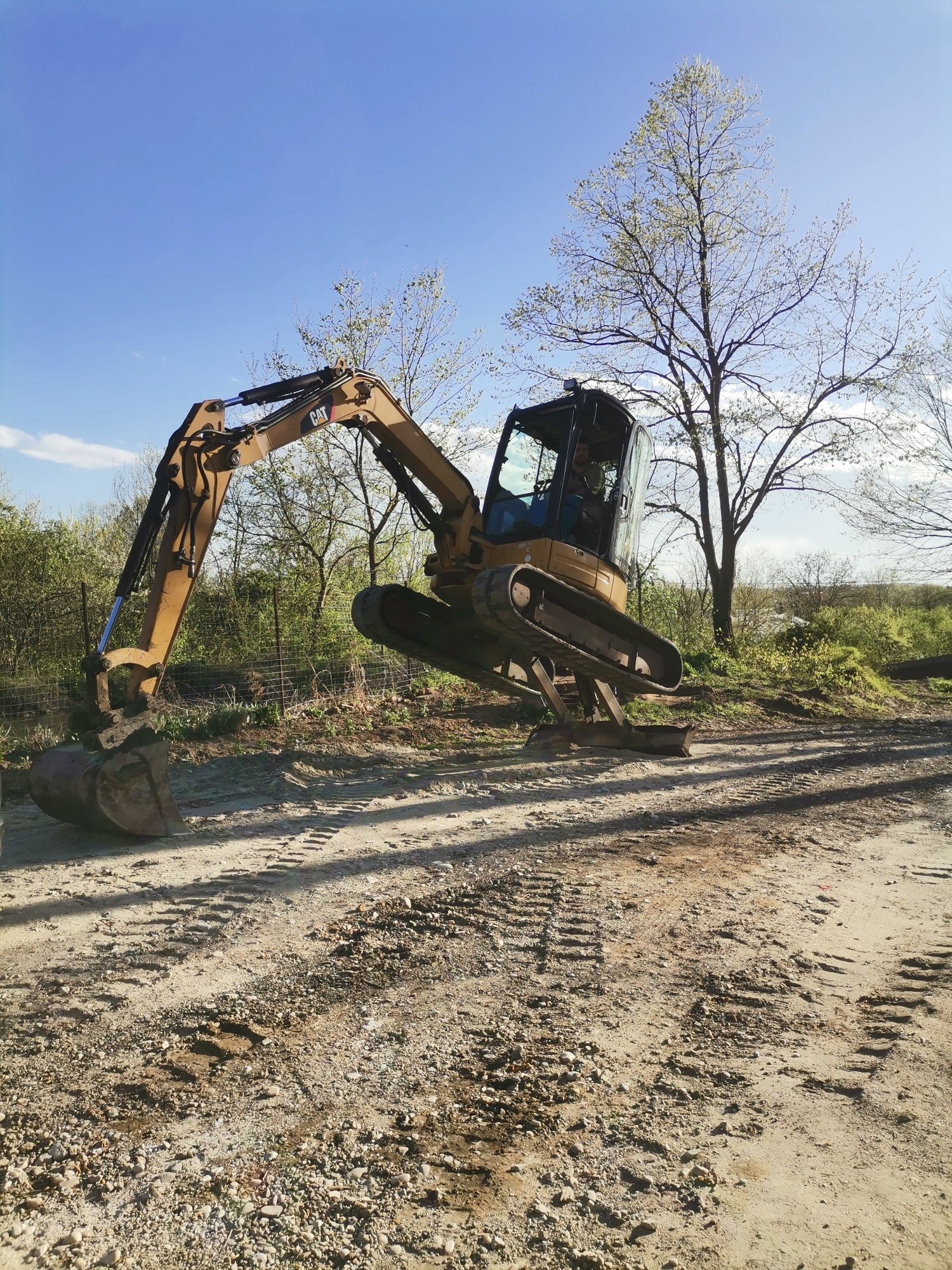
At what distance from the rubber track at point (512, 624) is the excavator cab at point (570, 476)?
858 mm

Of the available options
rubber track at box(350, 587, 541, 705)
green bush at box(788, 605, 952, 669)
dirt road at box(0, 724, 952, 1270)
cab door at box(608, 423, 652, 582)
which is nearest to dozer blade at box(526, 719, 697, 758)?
rubber track at box(350, 587, 541, 705)

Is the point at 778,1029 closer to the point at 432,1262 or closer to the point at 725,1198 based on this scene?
the point at 725,1198

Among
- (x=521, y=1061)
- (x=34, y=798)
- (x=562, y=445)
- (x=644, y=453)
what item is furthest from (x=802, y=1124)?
(x=644, y=453)

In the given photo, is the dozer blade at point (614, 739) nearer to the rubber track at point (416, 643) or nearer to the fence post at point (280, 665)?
the rubber track at point (416, 643)

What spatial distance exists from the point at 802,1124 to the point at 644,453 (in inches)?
301

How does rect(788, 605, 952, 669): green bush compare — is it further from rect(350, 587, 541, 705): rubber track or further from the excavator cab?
the excavator cab

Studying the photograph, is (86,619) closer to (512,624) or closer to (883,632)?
(512,624)

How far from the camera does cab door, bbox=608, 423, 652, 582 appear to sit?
8945mm

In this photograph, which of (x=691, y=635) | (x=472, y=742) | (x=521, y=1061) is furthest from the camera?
(x=691, y=635)

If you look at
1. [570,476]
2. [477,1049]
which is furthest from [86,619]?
[477,1049]

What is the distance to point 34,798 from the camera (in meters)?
6.29

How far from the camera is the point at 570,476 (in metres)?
8.68

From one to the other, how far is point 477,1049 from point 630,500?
6945 mm

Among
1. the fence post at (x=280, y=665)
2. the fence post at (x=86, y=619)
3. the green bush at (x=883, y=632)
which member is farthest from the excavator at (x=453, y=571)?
the green bush at (x=883, y=632)
